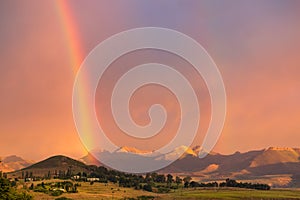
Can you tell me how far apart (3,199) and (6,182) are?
20.7ft

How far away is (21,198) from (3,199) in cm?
1287

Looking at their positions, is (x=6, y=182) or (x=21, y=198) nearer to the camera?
(x=6, y=182)

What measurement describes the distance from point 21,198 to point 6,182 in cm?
939

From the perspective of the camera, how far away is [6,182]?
10700cm

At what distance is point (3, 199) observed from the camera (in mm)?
101625

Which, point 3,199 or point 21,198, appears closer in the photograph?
point 3,199

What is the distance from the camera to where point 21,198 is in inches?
4496
